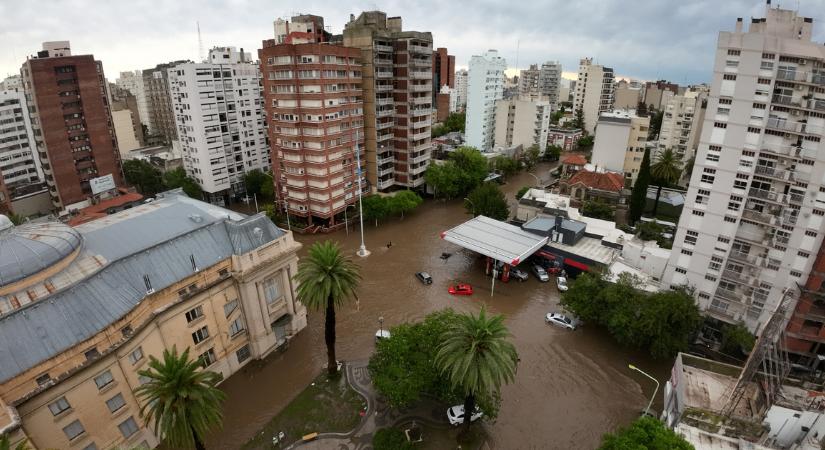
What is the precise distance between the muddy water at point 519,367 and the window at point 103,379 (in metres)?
9.43

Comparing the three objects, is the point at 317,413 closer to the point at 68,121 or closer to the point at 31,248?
the point at 31,248

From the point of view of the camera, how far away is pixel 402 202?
7725cm

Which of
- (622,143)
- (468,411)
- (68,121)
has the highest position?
(68,121)

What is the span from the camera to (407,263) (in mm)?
63406

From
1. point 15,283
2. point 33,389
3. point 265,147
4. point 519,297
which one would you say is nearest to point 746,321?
point 519,297

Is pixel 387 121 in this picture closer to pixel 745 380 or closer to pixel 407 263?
pixel 407 263

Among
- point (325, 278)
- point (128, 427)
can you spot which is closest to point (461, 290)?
point (325, 278)

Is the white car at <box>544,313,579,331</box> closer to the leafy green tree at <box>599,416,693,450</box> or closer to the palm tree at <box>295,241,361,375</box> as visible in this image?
the leafy green tree at <box>599,416,693,450</box>

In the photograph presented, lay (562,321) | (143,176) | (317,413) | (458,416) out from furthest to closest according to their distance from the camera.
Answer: (143,176) → (562,321) → (317,413) → (458,416)

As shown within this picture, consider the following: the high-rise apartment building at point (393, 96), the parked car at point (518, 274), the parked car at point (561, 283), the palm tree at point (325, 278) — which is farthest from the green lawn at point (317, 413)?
the high-rise apartment building at point (393, 96)

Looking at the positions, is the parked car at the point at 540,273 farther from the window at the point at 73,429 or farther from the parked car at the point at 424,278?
the window at the point at 73,429

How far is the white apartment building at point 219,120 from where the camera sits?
76.3 m

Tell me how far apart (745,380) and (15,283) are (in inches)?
2086

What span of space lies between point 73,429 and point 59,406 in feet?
6.73
